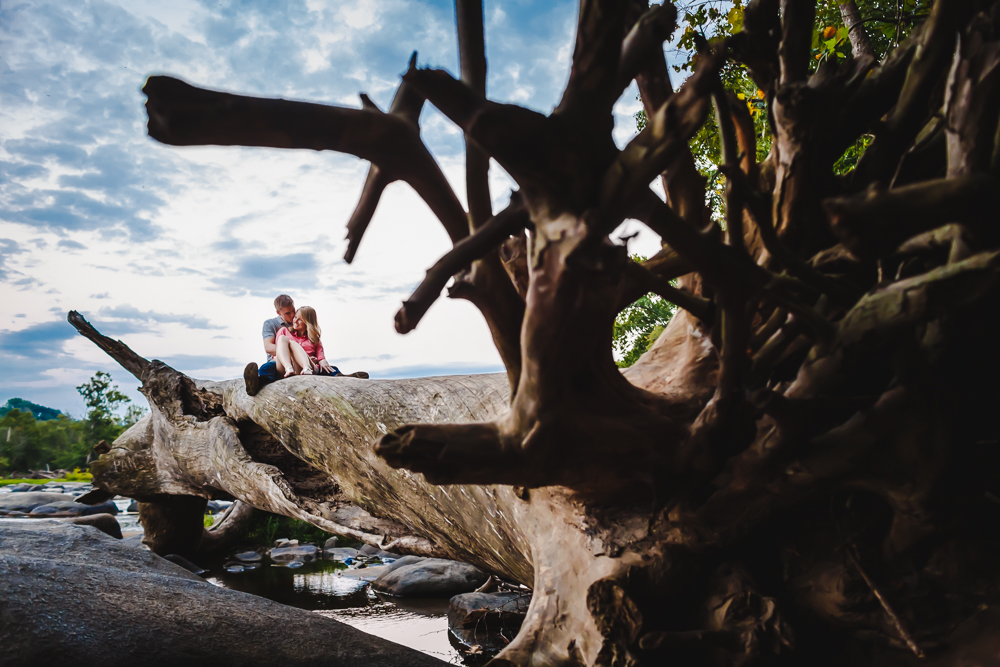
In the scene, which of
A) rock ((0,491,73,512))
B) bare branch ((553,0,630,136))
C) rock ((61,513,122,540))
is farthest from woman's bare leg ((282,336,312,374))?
rock ((0,491,73,512))

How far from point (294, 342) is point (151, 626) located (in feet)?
13.4

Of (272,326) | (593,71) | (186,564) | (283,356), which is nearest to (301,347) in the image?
(283,356)

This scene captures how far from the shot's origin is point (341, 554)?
8148 mm

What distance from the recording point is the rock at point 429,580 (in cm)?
584

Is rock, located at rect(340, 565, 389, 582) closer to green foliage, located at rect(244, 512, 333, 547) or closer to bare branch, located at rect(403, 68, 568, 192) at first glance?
green foliage, located at rect(244, 512, 333, 547)

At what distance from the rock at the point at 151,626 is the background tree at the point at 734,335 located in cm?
99

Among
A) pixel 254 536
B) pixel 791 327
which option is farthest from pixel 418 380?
pixel 254 536

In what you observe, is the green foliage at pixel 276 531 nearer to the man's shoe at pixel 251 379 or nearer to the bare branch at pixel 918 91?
the man's shoe at pixel 251 379

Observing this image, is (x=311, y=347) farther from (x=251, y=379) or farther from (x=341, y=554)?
(x=341, y=554)

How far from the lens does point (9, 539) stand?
3.77 m

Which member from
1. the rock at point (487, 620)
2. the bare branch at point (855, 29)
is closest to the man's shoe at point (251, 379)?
the rock at point (487, 620)

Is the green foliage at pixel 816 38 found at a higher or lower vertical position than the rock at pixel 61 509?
higher

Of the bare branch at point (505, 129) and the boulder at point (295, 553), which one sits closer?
the bare branch at point (505, 129)

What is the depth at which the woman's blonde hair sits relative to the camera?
22.1 feet
